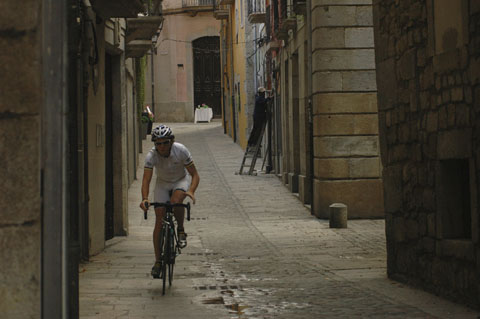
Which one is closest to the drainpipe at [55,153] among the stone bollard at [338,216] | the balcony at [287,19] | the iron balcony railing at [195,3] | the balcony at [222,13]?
the stone bollard at [338,216]

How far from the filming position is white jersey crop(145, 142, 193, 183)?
33.5ft

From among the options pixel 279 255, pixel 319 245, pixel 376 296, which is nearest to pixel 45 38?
pixel 376 296

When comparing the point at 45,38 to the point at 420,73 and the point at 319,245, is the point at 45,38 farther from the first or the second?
the point at 319,245

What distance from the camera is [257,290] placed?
9492 mm

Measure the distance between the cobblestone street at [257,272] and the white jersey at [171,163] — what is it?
118 centimetres

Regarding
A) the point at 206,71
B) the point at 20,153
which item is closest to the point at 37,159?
the point at 20,153

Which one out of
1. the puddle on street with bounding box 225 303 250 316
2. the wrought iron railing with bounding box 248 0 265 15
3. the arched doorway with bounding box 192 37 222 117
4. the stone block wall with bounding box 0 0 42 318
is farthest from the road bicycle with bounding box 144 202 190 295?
the arched doorway with bounding box 192 37 222 117

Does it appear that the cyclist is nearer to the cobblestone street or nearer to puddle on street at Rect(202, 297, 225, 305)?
the cobblestone street

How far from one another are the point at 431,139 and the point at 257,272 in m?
3.32

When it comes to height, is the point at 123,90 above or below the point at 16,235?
above

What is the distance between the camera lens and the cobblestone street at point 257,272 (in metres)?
8.13

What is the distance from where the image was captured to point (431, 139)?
8680 mm

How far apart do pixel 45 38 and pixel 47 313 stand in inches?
52.6

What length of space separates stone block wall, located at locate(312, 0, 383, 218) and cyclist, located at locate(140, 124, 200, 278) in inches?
316
